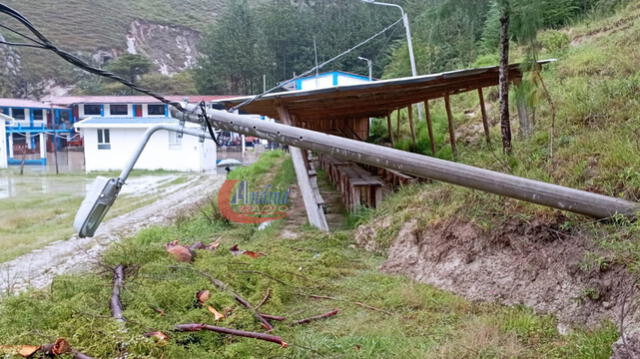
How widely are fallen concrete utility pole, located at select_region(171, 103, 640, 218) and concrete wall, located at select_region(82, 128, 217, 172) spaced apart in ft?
92.8

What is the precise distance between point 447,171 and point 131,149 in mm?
30960

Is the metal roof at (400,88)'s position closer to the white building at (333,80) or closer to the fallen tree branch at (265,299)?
the fallen tree branch at (265,299)

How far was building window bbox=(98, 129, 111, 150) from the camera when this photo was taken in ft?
104

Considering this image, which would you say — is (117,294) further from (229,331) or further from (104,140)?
(104,140)

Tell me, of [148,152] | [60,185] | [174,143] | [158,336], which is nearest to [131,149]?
[148,152]

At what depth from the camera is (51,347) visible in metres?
2.59

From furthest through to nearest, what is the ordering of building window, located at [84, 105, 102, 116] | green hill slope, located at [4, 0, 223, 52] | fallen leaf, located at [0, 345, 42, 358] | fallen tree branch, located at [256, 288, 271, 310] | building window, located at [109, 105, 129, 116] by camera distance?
green hill slope, located at [4, 0, 223, 52]
building window, located at [84, 105, 102, 116]
building window, located at [109, 105, 129, 116]
fallen tree branch, located at [256, 288, 271, 310]
fallen leaf, located at [0, 345, 42, 358]

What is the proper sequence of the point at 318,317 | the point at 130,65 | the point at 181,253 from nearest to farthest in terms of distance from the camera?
the point at 318,317 → the point at 181,253 → the point at 130,65

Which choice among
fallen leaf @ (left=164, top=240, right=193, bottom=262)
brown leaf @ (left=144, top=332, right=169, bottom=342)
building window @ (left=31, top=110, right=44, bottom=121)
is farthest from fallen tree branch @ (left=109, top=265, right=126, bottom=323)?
building window @ (left=31, top=110, right=44, bottom=121)

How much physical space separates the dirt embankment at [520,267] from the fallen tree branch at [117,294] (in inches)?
114

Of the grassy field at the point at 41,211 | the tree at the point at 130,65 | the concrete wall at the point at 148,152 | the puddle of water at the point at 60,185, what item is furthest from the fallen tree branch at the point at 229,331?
the tree at the point at 130,65

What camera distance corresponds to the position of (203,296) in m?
4.11

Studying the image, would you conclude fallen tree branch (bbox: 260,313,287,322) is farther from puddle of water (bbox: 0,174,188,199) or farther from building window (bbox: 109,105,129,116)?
building window (bbox: 109,105,129,116)

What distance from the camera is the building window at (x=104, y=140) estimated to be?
31828mm
